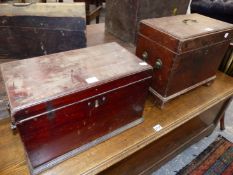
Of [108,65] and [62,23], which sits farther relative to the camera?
[62,23]

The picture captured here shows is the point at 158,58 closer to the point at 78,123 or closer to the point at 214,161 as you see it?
the point at 78,123

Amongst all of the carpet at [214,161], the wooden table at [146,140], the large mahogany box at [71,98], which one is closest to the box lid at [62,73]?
the large mahogany box at [71,98]

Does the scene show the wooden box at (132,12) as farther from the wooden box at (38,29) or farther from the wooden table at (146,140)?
the wooden box at (38,29)

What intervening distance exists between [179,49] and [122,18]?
0.61m

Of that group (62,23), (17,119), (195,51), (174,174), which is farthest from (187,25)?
(174,174)

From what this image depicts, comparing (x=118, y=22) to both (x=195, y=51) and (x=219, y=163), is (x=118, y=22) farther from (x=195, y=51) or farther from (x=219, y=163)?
(x=219, y=163)

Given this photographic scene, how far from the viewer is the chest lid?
0.84 metres

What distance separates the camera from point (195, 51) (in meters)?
A: 0.90

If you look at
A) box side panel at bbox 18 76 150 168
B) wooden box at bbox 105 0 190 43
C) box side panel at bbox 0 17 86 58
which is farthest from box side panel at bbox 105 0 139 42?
box side panel at bbox 18 76 150 168

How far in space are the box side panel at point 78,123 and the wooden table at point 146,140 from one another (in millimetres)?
61

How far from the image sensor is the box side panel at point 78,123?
1.97 ft

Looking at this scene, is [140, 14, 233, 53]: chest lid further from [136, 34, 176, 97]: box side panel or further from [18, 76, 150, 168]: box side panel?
[18, 76, 150, 168]: box side panel

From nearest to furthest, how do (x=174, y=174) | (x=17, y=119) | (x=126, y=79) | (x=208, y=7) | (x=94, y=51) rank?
(x=17, y=119)
(x=126, y=79)
(x=94, y=51)
(x=174, y=174)
(x=208, y=7)

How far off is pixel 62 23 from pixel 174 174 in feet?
3.70
